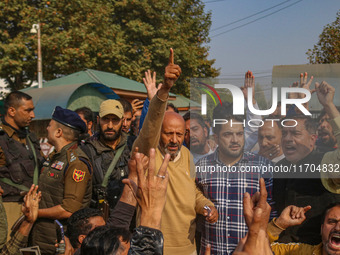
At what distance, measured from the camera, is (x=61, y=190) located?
3439 millimetres

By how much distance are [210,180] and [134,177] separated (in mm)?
892

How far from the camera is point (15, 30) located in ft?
56.7

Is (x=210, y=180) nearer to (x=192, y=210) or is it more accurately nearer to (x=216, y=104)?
(x=192, y=210)

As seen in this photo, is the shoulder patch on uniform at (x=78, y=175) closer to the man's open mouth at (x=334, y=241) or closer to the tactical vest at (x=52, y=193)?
the tactical vest at (x=52, y=193)

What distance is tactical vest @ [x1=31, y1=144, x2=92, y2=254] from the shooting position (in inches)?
136

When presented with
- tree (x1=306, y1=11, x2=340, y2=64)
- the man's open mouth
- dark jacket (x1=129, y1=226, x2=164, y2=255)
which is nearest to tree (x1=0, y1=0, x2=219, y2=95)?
tree (x1=306, y1=11, x2=340, y2=64)

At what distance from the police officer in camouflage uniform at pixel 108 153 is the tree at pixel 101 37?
1313 cm

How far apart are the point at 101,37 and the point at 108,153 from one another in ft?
51.0

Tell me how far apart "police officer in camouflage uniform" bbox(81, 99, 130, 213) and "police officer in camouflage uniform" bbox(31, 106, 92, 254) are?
13 centimetres

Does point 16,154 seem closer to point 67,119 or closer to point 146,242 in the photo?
point 67,119

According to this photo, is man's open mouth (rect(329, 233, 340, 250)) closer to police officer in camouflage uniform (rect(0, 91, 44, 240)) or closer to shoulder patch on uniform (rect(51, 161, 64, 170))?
shoulder patch on uniform (rect(51, 161, 64, 170))

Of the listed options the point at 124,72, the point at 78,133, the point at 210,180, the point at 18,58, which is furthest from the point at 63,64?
the point at 210,180

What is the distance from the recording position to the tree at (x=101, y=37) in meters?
16.2

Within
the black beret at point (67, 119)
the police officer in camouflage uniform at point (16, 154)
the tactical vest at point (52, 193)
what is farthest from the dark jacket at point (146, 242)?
the police officer in camouflage uniform at point (16, 154)
